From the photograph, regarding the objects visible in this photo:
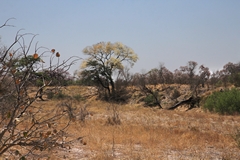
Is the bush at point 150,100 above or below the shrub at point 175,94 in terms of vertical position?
below

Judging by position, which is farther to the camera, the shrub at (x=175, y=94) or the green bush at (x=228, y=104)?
the shrub at (x=175, y=94)

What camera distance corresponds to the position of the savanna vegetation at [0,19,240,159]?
3469mm

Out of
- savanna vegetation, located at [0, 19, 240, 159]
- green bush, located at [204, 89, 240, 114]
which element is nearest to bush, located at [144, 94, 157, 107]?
savanna vegetation, located at [0, 19, 240, 159]

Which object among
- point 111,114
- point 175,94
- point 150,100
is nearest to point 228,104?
point 111,114

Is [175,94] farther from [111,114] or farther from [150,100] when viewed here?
[111,114]

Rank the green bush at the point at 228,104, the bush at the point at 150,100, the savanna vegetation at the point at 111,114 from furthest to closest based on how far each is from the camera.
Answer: the bush at the point at 150,100 < the green bush at the point at 228,104 < the savanna vegetation at the point at 111,114

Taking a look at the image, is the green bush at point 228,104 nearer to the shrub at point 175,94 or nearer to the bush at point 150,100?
the shrub at point 175,94

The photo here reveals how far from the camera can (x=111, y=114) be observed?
50.7 ft

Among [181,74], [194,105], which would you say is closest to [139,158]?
[194,105]

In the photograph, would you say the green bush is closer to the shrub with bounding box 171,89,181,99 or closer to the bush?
the shrub with bounding box 171,89,181,99

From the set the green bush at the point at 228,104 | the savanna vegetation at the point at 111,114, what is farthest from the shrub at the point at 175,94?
the green bush at the point at 228,104

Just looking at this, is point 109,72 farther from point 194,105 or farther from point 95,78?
point 194,105

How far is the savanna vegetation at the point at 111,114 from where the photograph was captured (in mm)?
3469

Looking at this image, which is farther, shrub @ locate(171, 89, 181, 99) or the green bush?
shrub @ locate(171, 89, 181, 99)
